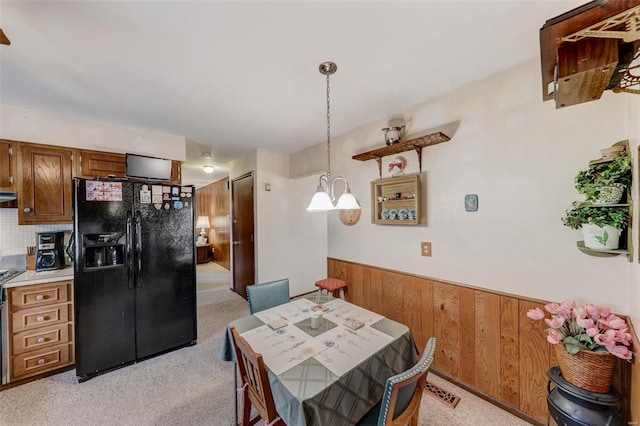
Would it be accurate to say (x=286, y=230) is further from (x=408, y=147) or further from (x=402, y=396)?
(x=402, y=396)

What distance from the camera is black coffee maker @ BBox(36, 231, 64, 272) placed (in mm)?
2449

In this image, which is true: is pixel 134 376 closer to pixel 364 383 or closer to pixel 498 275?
pixel 364 383

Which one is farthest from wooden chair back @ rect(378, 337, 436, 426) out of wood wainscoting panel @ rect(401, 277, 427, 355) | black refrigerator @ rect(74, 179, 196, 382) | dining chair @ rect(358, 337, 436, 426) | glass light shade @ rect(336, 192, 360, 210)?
black refrigerator @ rect(74, 179, 196, 382)

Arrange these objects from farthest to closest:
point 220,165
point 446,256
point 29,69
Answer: point 220,165 → point 446,256 → point 29,69

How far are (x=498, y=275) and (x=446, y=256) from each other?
1.28 ft

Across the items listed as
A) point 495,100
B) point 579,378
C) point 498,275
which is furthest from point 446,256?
point 495,100

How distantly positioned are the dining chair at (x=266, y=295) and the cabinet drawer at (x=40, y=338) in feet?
5.91

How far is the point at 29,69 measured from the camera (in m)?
Answer: 1.76

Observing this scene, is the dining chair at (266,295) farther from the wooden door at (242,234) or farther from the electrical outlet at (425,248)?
the wooden door at (242,234)

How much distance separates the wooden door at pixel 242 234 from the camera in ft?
13.3

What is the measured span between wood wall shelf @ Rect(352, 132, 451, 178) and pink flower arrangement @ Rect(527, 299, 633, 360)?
1.38 m

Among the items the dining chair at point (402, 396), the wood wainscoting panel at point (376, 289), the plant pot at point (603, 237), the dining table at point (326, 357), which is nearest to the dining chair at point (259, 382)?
the dining table at point (326, 357)

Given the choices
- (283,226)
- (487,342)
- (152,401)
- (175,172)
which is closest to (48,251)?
(175,172)

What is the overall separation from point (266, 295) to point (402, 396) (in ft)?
4.68
